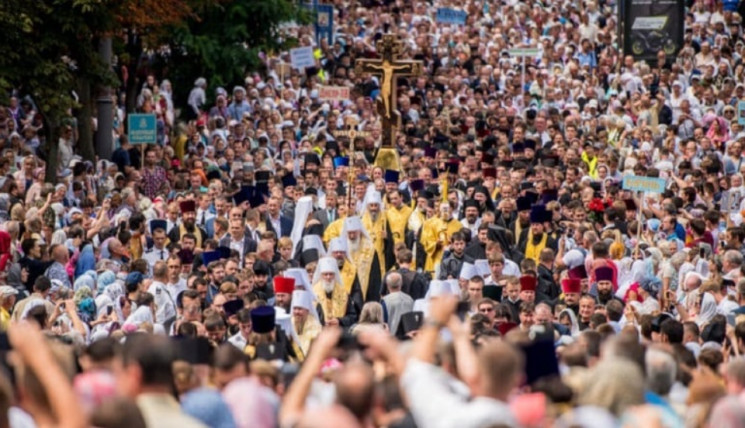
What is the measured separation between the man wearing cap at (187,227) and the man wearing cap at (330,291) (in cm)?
284

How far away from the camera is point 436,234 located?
23.5 m

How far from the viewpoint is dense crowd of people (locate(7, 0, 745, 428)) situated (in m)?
9.77

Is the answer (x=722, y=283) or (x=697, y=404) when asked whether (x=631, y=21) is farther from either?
(x=697, y=404)

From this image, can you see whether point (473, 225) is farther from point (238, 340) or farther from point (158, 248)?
point (238, 340)

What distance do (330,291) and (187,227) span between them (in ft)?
10.6

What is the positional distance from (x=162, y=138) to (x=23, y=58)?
14.4 feet

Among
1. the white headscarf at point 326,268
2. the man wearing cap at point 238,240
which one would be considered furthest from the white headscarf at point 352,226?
the white headscarf at point 326,268

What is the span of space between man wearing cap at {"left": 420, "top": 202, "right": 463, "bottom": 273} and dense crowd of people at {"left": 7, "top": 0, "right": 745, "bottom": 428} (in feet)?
0.13

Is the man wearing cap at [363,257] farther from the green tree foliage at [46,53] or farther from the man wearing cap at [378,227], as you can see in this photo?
the green tree foliage at [46,53]

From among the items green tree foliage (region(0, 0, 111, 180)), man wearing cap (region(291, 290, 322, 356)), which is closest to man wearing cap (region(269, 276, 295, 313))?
man wearing cap (region(291, 290, 322, 356))

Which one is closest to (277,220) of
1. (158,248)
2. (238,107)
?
(158,248)

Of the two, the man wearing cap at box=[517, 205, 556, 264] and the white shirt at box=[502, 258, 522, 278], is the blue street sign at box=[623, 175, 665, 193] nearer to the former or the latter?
the man wearing cap at box=[517, 205, 556, 264]


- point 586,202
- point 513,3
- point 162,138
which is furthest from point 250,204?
point 513,3

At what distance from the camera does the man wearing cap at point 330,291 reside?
20266 millimetres
